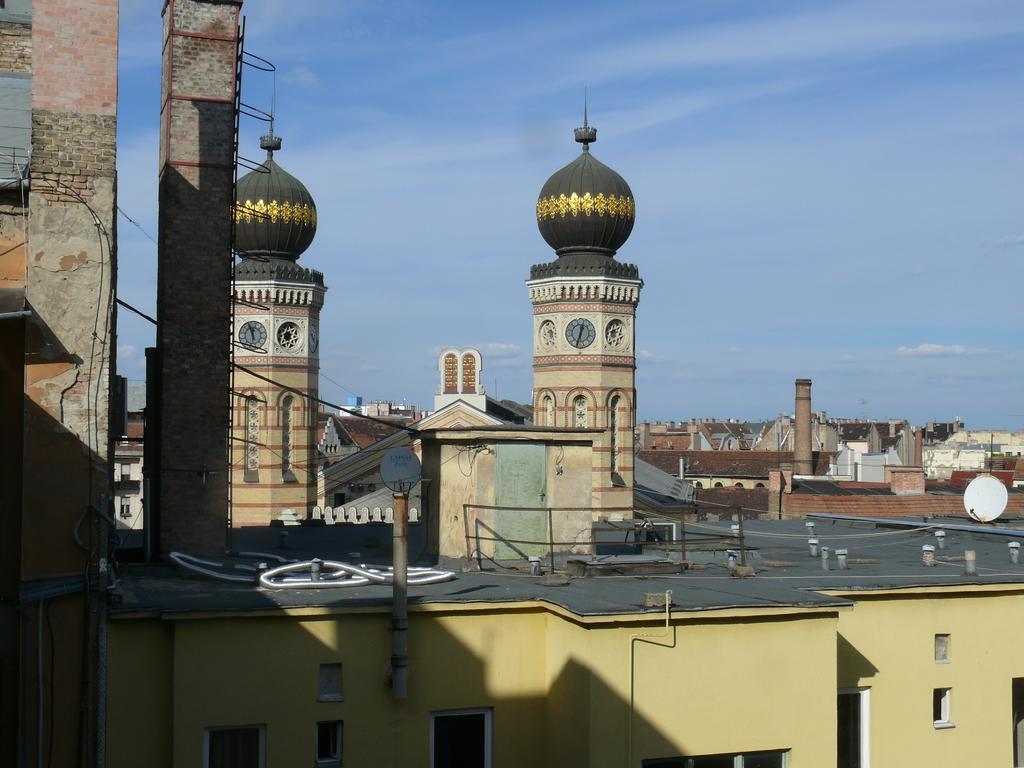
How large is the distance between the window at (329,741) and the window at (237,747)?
1.46ft

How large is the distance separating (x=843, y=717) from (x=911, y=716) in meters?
0.68

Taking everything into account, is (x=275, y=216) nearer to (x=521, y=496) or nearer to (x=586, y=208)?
(x=586, y=208)

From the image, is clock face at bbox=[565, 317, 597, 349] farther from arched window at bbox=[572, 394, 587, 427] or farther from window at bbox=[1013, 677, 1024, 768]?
window at bbox=[1013, 677, 1024, 768]

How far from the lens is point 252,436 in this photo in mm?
40031

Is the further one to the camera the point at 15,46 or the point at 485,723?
the point at 15,46

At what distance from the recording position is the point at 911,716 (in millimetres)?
11531

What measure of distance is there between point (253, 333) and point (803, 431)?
22604 millimetres

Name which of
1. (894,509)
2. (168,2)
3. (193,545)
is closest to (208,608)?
(193,545)

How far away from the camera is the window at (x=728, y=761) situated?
992cm

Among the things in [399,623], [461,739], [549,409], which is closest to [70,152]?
[399,623]

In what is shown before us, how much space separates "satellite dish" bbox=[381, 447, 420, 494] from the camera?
12.5m

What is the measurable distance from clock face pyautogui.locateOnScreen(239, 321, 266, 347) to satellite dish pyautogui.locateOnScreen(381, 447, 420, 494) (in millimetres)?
28824

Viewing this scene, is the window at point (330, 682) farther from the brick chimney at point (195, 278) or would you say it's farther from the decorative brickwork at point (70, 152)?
the brick chimney at point (195, 278)

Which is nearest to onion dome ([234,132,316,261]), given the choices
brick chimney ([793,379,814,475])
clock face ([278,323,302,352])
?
clock face ([278,323,302,352])
